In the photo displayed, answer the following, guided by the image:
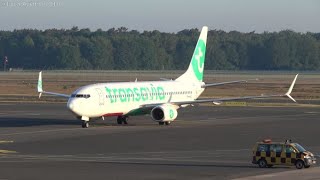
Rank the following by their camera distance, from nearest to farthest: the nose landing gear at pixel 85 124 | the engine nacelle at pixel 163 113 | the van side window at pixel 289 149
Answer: the van side window at pixel 289 149 → the nose landing gear at pixel 85 124 → the engine nacelle at pixel 163 113

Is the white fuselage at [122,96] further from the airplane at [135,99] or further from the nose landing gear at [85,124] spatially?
the nose landing gear at [85,124]

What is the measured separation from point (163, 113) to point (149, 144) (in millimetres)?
14462

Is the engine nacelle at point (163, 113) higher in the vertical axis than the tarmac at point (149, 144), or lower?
higher

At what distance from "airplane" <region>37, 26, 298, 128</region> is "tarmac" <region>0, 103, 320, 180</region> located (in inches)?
45.0

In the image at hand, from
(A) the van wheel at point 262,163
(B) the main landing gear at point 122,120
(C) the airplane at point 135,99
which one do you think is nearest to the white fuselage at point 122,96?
(C) the airplane at point 135,99

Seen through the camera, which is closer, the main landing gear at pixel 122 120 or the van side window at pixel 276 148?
the van side window at pixel 276 148

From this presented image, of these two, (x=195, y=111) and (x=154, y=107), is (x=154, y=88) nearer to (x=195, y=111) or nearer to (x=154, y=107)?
(x=154, y=107)

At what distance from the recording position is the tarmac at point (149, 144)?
133ft

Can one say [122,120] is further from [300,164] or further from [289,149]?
[300,164]

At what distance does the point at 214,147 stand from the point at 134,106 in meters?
18.1

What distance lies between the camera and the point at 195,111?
90.6 m

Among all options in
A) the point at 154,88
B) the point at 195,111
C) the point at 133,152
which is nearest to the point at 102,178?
the point at 133,152

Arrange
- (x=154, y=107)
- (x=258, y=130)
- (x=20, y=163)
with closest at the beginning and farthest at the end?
(x=20, y=163), (x=258, y=130), (x=154, y=107)

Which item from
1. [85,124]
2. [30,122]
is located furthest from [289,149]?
[30,122]
